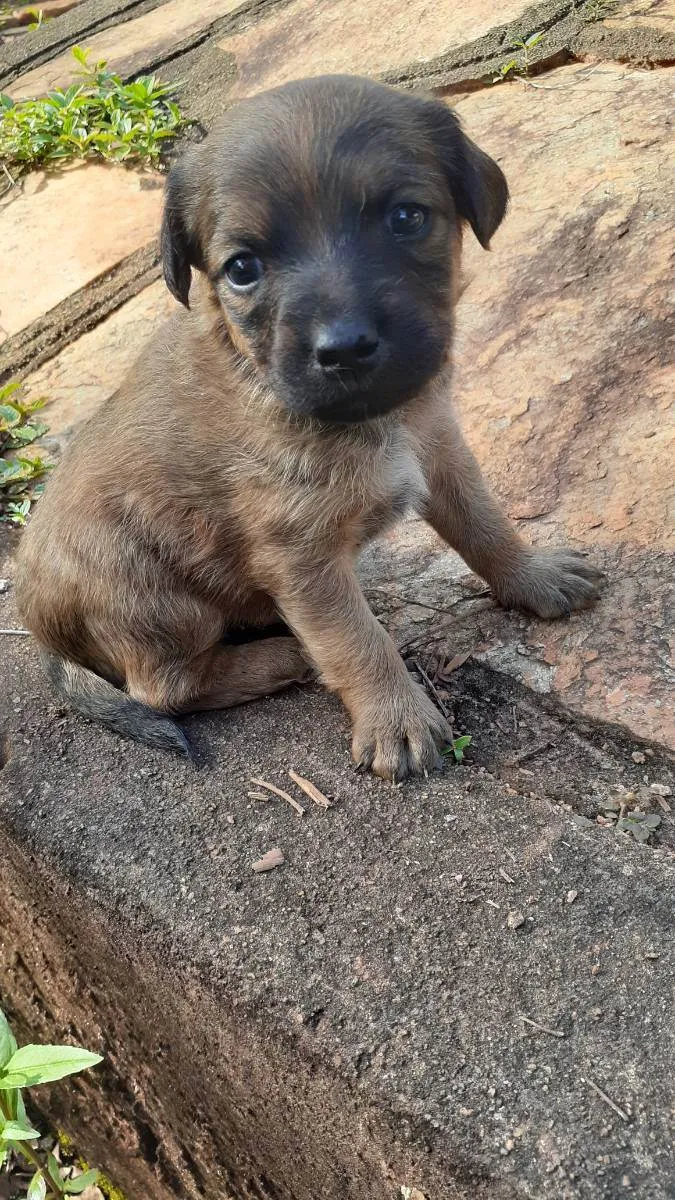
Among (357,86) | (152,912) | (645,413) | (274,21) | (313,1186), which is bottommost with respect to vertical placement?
(313,1186)

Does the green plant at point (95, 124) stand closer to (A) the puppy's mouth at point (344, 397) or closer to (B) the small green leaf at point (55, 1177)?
(A) the puppy's mouth at point (344, 397)

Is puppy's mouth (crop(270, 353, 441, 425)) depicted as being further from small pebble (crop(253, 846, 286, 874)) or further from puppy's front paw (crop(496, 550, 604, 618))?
small pebble (crop(253, 846, 286, 874))

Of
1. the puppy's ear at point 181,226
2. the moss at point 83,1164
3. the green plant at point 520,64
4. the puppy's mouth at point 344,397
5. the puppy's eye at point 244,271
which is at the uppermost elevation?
the puppy's ear at point 181,226

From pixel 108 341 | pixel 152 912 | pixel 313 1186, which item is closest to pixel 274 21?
pixel 108 341

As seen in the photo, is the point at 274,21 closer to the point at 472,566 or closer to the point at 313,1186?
the point at 472,566

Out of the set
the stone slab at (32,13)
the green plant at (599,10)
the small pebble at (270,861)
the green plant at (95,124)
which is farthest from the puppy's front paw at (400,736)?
the stone slab at (32,13)
